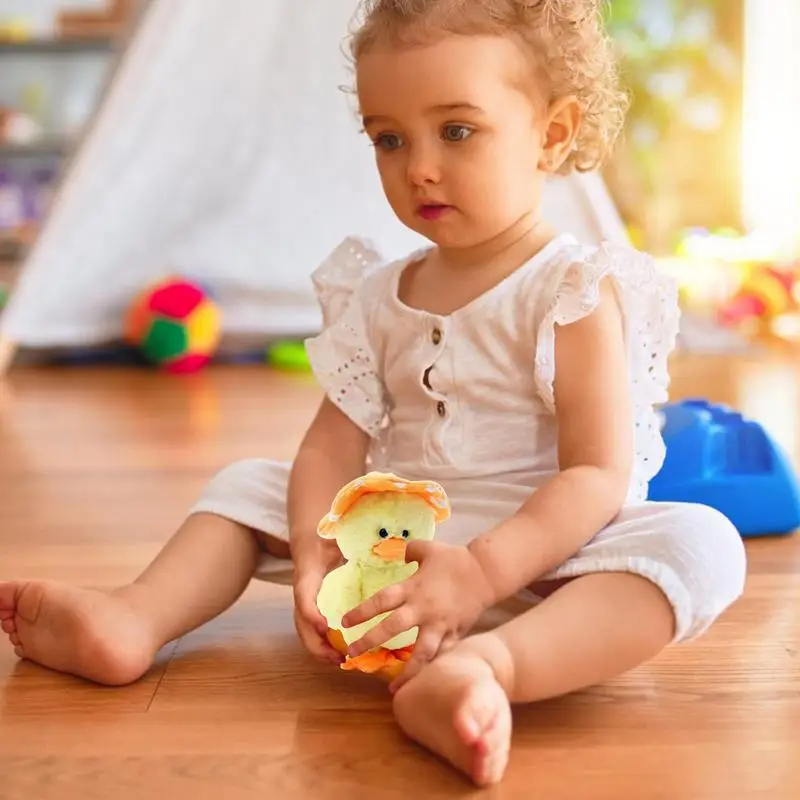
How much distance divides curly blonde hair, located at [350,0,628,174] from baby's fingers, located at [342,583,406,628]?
363mm

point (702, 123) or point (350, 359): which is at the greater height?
point (702, 123)

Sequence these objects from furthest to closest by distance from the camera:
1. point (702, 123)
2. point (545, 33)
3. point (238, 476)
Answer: point (702, 123) → point (238, 476) → point (545, 33)

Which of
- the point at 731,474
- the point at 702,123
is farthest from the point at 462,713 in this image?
the point at 702,123

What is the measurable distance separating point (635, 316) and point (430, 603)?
0.29m

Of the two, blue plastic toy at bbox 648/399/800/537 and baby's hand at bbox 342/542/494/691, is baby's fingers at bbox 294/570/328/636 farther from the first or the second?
blue plastic toy at bbox 648/399/800/537

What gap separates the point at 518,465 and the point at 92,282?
4.59 feet

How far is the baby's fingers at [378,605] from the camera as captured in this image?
0.75 metres

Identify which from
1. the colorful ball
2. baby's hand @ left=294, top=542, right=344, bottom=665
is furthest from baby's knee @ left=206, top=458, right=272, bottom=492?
the colorful ball

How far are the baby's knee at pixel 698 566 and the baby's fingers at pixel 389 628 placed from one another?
0.16 meters

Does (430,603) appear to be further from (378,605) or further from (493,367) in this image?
(493,367)

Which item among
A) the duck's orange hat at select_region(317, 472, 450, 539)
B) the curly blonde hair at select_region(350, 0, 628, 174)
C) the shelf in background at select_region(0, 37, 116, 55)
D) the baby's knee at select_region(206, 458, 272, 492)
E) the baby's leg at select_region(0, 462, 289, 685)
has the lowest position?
the baby's leg at select_region(0, 462, 289, 685)

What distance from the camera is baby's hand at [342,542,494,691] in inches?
29.7

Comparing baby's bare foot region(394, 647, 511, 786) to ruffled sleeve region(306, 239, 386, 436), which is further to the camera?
ruffled sleeve region(306, 239, 386, 436)

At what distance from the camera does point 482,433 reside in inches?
37.0
